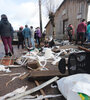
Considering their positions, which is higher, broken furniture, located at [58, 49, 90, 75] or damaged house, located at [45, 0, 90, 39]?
damaged house, located at [45, 0, 90, 39]

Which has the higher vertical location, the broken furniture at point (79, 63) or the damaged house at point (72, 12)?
the damaged house at point (72, 12)

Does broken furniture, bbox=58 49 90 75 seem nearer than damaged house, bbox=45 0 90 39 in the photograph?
Yes

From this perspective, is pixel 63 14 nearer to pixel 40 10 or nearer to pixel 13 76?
pixel 40 10

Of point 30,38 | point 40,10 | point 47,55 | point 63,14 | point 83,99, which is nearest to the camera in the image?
point 83,99

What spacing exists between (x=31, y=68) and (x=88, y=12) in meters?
9.33

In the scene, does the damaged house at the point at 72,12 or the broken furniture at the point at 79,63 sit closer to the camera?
the broken furniture at the point at 79,63

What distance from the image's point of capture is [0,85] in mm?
2406

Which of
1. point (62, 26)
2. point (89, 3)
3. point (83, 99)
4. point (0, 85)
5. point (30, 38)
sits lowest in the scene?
point (0, 85)

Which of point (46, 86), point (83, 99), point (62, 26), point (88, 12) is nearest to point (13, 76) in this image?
point (46, 86)

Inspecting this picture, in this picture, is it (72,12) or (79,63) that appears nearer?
(79,63)

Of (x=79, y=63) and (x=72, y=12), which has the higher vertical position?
(x=72, y=12)

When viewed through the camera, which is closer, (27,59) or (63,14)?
(27,59)

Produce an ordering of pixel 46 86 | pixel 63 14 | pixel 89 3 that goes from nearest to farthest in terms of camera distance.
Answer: pixel 46 86 < pixel 89 3 < pixel 63 14

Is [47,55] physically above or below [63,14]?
below
